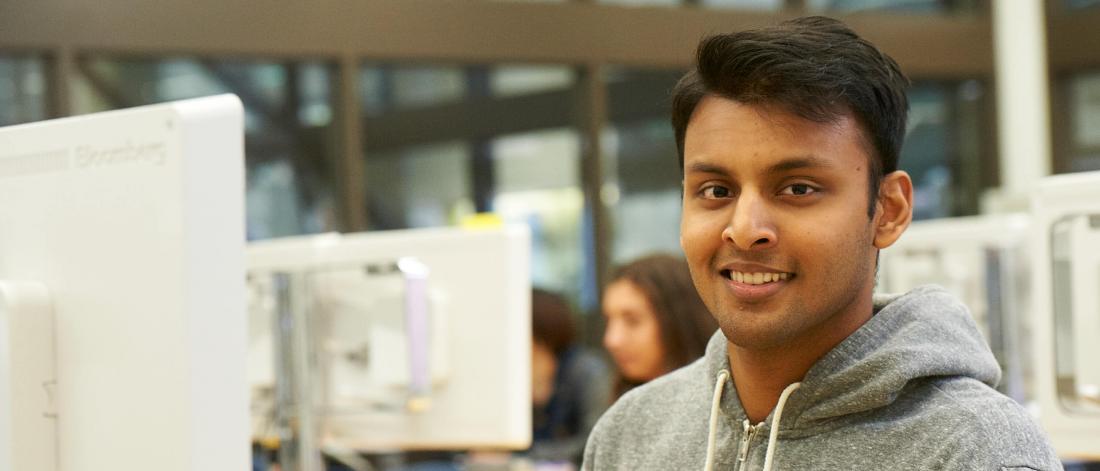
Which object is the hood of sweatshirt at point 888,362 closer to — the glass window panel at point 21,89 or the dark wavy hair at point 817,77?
the dark wavy hair at point 817,77

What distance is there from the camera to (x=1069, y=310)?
2.03 m

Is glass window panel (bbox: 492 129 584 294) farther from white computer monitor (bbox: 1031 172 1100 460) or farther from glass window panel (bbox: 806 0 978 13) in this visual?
white computer monitor (bbox: 1031 172 1100 460)

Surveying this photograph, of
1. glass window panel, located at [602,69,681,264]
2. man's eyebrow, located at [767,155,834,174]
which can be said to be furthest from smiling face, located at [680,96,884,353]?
glass window panel, located at [602,69,681,264]

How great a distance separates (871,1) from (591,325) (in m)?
2.08

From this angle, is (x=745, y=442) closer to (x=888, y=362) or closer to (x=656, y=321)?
(x=888, y=362)

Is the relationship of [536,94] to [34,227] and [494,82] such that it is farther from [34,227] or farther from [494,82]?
[34,227]

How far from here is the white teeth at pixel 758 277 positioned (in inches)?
43.1

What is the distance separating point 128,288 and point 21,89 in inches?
146

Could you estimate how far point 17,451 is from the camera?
3.54ft

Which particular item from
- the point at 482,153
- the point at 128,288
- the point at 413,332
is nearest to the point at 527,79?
the point at 482,153

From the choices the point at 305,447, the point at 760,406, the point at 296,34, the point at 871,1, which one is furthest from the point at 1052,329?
the point at 871,1

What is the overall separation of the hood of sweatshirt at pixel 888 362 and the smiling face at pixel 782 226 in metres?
0.03

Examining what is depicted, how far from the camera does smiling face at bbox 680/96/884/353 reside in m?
1.09

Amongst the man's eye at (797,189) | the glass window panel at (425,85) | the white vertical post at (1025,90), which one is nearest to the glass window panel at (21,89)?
the glass window panel at (425,85)
